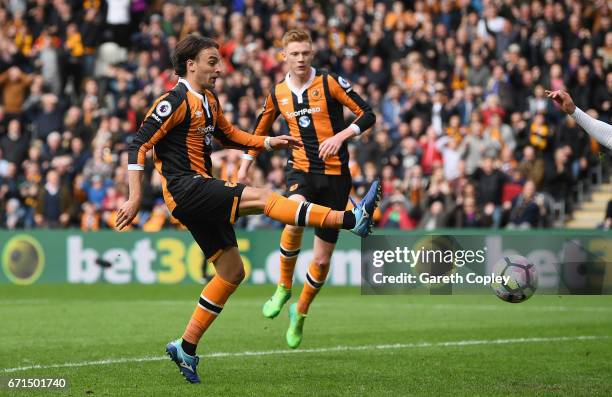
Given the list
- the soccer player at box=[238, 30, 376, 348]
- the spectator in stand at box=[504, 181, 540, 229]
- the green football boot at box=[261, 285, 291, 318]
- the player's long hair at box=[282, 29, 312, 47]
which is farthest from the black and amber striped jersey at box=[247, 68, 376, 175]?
the spectator in stand at box=[504, 181, 540, 229]

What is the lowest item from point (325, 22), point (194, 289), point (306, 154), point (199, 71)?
point (194, 289)

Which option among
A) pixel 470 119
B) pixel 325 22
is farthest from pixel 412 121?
pixel 325 22

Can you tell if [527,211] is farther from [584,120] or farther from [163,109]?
[163,109]

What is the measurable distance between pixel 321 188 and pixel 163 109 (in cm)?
274

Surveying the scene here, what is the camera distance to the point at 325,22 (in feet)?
88.4

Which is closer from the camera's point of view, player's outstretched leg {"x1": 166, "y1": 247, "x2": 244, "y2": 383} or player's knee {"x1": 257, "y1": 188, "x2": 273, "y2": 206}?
player's knee {"x1": 257, "y1": 188, "x2": 273, "y2": 206}

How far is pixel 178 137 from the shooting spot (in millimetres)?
9586

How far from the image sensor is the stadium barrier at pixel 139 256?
21.5 metres

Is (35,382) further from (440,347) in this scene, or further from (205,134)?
(440,347)

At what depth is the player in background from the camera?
903 centimetres

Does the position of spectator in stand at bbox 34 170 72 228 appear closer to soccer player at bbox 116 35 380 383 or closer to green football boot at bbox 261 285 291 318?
green football boot at bbox 261 285 291 318

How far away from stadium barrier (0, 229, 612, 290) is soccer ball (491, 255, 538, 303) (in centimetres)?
972

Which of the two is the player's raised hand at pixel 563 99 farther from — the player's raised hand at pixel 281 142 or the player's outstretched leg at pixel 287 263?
Result: the player's outstretched leg at pixel 287 263

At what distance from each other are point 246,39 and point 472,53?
219 inches
